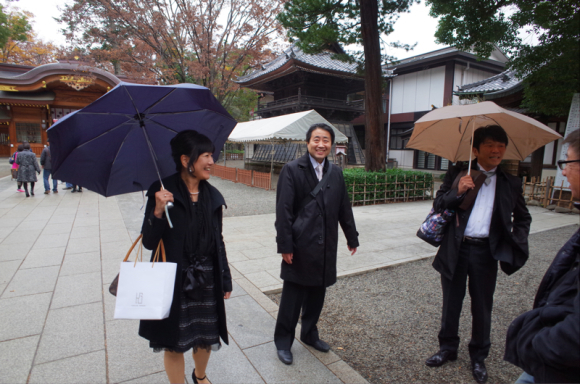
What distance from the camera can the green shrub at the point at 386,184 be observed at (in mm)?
9219

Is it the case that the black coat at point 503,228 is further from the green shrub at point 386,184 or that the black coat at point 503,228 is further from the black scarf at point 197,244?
the green shrub at point 386,184

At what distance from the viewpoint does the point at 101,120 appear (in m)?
1.74

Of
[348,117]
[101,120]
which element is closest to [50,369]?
[101,120]

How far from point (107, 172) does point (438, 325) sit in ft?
9.59

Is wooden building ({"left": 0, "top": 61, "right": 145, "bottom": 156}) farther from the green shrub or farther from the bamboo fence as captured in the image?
the bamboo fence

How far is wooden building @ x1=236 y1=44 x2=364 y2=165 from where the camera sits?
1959 cm

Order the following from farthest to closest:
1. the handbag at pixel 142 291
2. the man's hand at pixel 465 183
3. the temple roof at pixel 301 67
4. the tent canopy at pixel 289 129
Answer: the temple roof at pixel 301 67
the tent canopy at pixel 289 129
the man's hand at pixel 465 183
the handbag at pixel 142 291

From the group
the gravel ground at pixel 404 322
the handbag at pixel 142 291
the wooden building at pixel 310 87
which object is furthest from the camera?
the wooden building at pixel 310 87

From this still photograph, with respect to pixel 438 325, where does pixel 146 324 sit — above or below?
above

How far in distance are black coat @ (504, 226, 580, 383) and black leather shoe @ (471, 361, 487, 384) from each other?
4.04 ft

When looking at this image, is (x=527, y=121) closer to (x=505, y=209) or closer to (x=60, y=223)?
(x=505, y=209)

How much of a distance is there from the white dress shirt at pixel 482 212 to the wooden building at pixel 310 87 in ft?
56.7

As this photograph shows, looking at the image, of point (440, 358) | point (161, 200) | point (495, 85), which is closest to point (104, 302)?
point (161, 200)

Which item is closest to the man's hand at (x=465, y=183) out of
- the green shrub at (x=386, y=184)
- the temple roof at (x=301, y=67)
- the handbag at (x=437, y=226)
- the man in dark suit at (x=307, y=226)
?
the handbag at (x=437, y=226)
